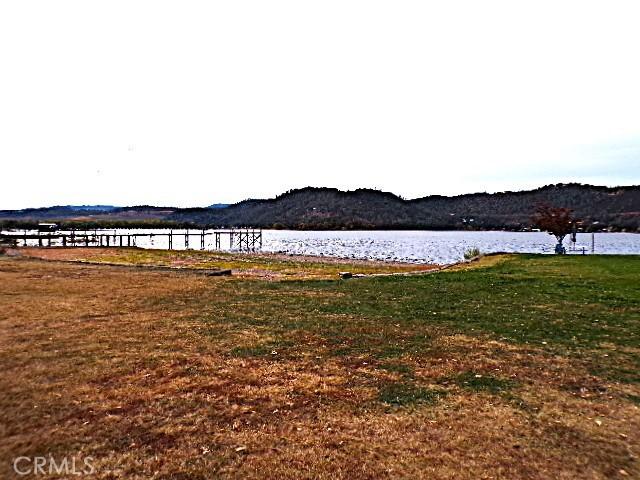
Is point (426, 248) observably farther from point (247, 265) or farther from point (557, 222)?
point (247, 265)

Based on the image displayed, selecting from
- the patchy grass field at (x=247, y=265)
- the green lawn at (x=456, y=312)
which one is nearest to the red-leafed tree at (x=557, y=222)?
the patchy grass field at (x=247, y=265)

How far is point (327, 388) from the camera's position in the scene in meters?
6.23

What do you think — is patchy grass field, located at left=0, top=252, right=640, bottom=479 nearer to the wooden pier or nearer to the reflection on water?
the reflection on water

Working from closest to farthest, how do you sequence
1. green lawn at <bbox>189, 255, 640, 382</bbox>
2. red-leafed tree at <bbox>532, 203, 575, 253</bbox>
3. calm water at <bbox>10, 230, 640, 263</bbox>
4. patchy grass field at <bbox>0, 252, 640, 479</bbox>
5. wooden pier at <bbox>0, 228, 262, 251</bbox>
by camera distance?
patchy grass field at <bbox>0, 252, 640, 479</bbox>, green lawn at <bbox>189, 255, 640, 382</bbox>, red-leafed tree at <bbox>532, 203, 575, 253</bbox>, wooden pier at <bbox>0, 228, 262, 251</bbox>, calm water at <bbox>10, 230, 640, 263</bbox>

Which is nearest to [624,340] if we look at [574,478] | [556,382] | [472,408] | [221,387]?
[556,382]

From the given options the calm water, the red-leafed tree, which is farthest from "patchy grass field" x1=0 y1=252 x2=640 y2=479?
the calm water

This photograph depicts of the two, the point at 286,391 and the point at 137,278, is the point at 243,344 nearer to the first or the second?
the point at 286,391

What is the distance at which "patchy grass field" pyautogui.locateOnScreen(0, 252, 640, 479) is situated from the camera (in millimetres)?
4414

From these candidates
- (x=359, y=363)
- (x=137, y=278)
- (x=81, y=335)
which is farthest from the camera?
(x=137, y=278)

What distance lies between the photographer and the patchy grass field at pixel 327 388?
4414 mm

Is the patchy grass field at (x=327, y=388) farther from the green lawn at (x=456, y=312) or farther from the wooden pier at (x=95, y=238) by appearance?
the wooden pier at (x=95, y=238)

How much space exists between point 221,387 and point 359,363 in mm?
2275

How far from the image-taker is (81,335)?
9203mm

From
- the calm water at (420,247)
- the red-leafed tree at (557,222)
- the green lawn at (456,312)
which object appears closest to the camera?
the green lawn at (456,312)
